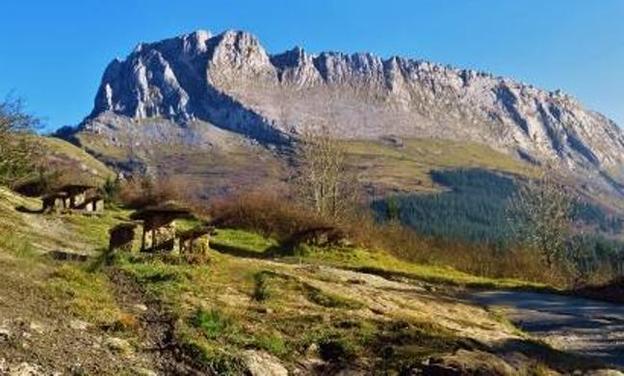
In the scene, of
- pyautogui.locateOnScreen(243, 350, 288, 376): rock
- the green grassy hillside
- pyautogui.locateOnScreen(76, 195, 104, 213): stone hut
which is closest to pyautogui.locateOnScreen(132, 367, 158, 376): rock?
the green grassy hillside

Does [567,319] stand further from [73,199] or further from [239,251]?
[73,199]

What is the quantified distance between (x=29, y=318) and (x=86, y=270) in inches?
209

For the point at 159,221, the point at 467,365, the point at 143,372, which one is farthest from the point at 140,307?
the point at 159,221

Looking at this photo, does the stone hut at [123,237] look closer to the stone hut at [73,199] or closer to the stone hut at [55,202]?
the stone hut at [55,202]

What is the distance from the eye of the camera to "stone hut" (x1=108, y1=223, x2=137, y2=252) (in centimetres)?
2594

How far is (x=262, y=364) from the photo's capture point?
42.5 feet

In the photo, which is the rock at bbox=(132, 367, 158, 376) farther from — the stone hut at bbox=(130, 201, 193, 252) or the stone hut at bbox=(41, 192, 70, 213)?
the stone hut at bbox=(41, 192, 70, 213)

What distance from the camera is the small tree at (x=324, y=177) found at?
76.7 metres

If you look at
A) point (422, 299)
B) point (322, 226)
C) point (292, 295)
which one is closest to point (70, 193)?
point (322, 226)

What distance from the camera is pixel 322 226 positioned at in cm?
4844

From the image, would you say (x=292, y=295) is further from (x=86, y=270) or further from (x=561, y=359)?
(x=561, y=359)

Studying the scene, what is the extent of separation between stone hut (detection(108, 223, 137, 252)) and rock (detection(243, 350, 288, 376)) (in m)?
13.0

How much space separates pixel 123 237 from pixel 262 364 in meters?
14.2

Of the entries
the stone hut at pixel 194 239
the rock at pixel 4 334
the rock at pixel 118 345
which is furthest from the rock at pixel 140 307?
the stone hut at pixel 194 239
